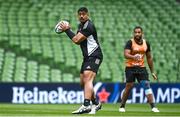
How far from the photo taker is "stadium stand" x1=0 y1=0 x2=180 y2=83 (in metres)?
→ 25.6

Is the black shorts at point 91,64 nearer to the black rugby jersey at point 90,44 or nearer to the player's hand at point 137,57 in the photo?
the black rugby jersey at point 90,44

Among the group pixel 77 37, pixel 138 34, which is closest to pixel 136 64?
pixel 138 34

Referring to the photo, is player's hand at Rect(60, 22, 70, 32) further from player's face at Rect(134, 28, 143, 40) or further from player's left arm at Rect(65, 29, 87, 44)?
player's face at Rect(134, 28, 143, 40)

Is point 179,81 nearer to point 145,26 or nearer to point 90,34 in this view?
point 145,26

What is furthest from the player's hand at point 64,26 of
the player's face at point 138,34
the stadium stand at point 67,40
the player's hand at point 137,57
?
the stadium stand at point 67,40

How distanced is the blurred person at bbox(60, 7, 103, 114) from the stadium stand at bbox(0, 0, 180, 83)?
10.5m

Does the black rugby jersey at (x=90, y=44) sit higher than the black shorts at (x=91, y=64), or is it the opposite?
the black rugby jersey at (x=90, y=44)

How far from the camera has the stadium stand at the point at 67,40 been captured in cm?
2562

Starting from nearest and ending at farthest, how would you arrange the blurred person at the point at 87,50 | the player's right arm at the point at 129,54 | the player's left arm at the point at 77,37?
the blurred person at the point at 87,50 < the player's left arm at the point at 77,37 < the player's right arm at the point at 129,54

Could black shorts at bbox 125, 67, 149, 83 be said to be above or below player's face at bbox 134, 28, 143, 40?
below

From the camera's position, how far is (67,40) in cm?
2817

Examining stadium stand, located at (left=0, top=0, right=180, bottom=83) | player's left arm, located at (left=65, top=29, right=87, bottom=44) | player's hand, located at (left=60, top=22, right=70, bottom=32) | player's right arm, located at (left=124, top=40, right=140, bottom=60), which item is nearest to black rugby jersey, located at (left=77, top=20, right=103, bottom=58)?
player's left arm, located at (left=65, top=29, right=87, bottom=44)

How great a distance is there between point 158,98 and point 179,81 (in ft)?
4.09

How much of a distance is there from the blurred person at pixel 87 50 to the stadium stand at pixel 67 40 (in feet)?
34.4
